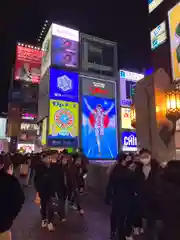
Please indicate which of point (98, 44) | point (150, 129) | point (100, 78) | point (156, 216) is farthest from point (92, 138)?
point (156, 216)

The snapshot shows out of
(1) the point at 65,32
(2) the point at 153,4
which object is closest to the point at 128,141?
(1) the point at 65,32

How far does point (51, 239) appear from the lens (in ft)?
15.8

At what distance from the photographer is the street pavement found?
5000 millimetres

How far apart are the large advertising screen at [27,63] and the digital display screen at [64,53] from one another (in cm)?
901

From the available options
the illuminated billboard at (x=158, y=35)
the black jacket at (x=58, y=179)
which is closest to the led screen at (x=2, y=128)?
the illuminated billboard at (x=158, y=35)

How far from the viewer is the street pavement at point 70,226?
5.00 metres

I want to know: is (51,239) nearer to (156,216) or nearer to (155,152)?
(156,216)

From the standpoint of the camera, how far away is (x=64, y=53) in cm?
2284

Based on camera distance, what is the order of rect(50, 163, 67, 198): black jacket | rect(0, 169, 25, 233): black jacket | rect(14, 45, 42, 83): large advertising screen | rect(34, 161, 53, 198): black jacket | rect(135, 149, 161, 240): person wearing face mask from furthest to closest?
rect(14, 45, 42, 83): large advertising screen
rect(50, 163, 67, 198): black jacket
rect(34, 161, 53, 198): black jacket
rect(135, 149, 161, 240): person wearing face mask
rect(0, 169, 25, 233): black jacket

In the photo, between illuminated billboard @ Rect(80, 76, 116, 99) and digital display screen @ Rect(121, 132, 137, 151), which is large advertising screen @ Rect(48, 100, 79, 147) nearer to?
illuminated billboard @ Rect(80, 76, 116, 99)

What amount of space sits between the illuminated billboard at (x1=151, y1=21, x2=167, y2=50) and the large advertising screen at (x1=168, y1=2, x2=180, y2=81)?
1.40 ft

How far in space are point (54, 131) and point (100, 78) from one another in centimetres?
821

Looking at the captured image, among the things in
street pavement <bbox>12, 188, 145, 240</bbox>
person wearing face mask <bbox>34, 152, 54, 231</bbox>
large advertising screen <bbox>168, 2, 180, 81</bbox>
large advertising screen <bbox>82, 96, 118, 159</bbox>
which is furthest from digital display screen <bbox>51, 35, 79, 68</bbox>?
person wearing face mask <bbox>34, 152, 54, 231</bbox>

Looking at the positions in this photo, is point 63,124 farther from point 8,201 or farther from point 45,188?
A: point 8,201
